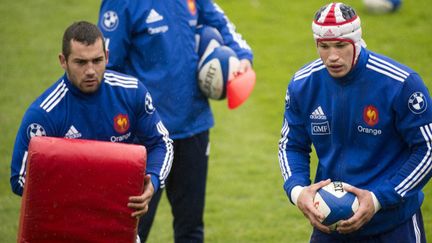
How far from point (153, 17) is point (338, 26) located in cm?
184

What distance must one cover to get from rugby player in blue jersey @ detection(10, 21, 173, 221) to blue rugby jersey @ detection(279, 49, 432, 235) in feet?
2.75

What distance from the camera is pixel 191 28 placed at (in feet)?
21.4

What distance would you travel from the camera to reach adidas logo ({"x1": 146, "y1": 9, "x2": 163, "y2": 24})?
6.28 m

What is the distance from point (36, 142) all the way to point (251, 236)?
148 inches

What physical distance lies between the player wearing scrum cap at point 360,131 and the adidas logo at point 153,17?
4.86 ft

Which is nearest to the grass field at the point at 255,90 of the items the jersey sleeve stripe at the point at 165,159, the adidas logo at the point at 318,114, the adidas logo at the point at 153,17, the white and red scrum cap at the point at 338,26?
the adidas logo at the point at 153,17

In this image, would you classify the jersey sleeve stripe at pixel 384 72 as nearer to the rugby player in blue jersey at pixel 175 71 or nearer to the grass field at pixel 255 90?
the rugby player in blue jersey at pixel 175 71

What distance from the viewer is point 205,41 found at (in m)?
6.74

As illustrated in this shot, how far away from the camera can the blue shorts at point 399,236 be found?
5090 mm

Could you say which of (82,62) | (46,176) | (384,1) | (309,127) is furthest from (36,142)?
(384,1)

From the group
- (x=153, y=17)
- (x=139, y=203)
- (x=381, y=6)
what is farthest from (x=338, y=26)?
(x=381, y=6)

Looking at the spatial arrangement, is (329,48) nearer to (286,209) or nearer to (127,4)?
(127,4)

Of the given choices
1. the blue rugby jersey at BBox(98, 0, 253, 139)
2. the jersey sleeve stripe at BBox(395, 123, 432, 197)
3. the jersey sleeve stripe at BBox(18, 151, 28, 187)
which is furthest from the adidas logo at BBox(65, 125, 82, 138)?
the jersey sleeve stripe at BBox(395, 123, 432, 197)

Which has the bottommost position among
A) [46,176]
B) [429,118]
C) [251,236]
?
[251,236]
